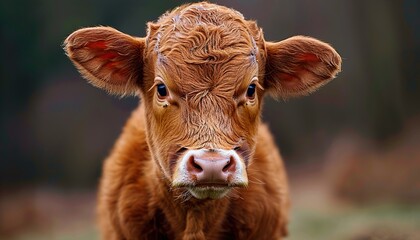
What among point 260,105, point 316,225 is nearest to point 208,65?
point 260,105

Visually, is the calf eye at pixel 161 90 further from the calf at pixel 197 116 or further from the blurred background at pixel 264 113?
the blurred background at pixel 264 113

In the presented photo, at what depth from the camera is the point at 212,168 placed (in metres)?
5.36

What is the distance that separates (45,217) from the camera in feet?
49.2

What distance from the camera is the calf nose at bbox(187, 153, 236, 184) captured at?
5371mm

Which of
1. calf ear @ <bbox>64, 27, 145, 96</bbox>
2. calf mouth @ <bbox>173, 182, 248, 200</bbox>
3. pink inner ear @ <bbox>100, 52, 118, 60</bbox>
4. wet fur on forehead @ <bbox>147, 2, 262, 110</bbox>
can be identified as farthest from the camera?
pink inner ear @ <bbox>100, 52, 118, 60</bbox>

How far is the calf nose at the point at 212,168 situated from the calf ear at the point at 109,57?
4.38 feet

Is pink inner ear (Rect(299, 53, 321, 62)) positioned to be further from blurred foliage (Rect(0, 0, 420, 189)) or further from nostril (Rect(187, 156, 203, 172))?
blurred foliage (Rect(0, 0, 420, 189))

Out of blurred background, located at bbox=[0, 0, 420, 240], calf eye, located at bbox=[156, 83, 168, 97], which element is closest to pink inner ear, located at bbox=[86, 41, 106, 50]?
calf eye, located at bbox=[156, 83, 168, 97]

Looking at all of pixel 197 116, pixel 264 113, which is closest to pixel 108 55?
pixel 197 116

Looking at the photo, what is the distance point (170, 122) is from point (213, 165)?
2.60ft

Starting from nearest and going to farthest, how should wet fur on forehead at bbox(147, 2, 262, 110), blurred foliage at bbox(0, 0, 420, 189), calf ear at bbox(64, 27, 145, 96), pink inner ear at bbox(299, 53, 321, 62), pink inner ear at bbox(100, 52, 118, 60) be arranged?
wet fur on forehead at bbox(147, 2, 262, 110)
calf ear at bbox(64, 27, 145, 96)
pink inner ear at bbox(100, 52, 118, 60)
pink inner ear at bbox(299, 53, 321, 62)
blurred foliage at bbox(0, 0, 420, 189)

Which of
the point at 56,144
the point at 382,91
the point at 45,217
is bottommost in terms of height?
the point at 45,217

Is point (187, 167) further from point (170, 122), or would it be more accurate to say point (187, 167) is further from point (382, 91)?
point (382, 91)

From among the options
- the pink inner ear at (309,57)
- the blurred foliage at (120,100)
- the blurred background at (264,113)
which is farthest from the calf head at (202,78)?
the blurred foliage at (120,100)
